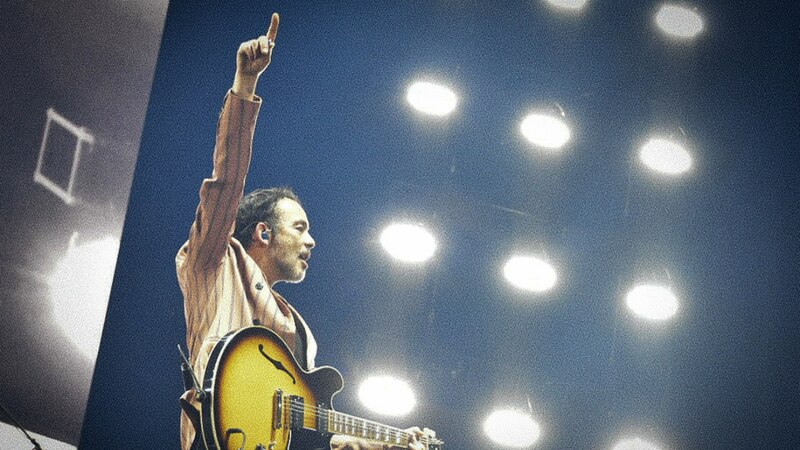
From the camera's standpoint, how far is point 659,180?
12.7 ft

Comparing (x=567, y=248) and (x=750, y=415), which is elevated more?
(x=567, y=248)

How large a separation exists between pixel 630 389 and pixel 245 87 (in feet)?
6.34

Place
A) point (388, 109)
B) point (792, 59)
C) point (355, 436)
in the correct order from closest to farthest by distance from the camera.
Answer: point (355, 436) → point (388, 109) → point (792, 59)

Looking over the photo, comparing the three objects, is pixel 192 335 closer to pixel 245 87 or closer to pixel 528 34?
pixel 245 87

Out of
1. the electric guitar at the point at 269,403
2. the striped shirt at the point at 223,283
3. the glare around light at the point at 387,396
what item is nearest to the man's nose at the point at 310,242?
the striped shirt at the point at 223,283

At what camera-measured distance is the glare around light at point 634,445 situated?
3496 millimetres

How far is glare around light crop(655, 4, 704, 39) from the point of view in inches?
160

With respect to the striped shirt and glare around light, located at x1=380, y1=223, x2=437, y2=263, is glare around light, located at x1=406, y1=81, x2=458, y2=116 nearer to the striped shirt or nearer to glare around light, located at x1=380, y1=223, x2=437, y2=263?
glare around light, located at x1=380, y1=223, x2=437, y2=263

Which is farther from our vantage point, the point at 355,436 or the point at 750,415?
the point at 750,415

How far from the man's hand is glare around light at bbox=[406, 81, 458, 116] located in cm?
61

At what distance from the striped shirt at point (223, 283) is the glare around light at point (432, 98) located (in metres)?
0.73

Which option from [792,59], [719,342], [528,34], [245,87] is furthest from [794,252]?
[245,87]

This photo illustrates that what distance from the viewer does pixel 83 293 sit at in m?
3.49

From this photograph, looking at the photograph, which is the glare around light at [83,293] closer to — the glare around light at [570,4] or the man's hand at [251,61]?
the man's hand at [251,61]
